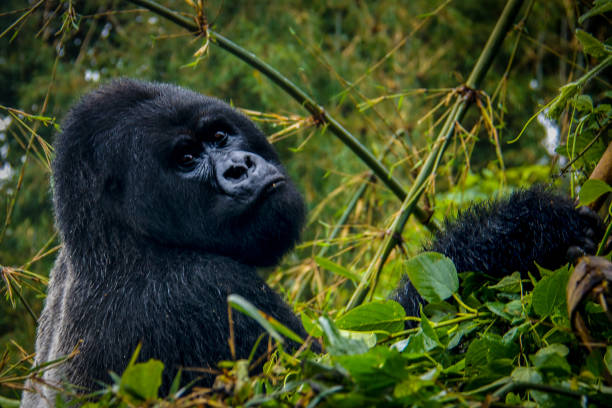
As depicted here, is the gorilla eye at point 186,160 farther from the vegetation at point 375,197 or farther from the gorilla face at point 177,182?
the vegetation at point 375,197

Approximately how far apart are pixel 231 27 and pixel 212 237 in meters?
4.16

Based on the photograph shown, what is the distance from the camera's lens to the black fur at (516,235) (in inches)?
65.8

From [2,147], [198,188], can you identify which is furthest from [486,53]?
[2,147]

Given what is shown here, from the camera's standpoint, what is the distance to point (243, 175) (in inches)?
86.4

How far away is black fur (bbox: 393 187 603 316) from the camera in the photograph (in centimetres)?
167

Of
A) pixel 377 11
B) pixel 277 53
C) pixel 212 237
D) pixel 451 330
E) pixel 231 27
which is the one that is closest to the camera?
pixel 451 330

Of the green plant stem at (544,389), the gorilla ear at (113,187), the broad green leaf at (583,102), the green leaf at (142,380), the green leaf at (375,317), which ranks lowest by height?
the green leaf at (375,317)

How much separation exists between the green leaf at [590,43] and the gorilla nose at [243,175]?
1205mm

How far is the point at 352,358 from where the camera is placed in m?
0.91

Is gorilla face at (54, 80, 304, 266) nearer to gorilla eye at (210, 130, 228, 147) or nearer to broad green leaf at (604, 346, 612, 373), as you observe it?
gorilla eye at (210, 130, 228, 147)

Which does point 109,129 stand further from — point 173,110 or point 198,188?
point 198,188

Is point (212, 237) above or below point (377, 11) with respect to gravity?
below

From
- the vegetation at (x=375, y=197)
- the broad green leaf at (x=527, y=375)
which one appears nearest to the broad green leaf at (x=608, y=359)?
the vegetation at (x=375, y=197)

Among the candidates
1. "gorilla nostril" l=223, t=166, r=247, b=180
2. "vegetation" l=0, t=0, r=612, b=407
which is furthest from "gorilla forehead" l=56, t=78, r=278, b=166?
"gorilla nostril" l=223, t=166, r=247, b=180
